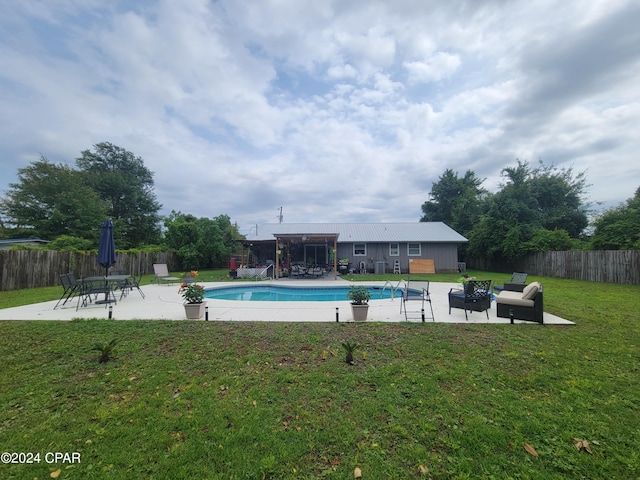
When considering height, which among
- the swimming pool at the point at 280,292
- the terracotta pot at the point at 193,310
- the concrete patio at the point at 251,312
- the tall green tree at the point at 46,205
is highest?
the tall green tree at the point at 46,205

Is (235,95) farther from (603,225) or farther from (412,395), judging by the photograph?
(603,225)

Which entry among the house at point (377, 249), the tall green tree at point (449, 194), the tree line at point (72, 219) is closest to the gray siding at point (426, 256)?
the house at point (377, 249)

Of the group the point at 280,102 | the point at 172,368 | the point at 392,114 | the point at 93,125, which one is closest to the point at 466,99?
the point at 392,114

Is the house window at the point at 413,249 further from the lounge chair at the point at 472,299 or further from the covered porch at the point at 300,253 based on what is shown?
the lounge chair at the point at 472,299

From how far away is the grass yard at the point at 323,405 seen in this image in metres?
1.86

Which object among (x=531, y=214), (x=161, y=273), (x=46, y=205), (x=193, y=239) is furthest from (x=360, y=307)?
(x=46, y=205)

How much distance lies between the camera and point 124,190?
28.3 m

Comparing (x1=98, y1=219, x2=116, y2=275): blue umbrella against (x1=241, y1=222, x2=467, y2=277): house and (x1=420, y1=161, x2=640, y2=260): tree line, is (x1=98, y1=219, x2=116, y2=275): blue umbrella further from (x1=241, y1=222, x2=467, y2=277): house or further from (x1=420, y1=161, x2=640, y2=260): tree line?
(x1=420, y1=161, x2=640, y2=260): tree line

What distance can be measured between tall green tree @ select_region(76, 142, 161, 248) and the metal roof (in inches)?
646

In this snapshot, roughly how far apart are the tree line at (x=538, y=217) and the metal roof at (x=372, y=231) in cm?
245

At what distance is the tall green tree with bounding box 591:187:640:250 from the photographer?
12578 millimetres

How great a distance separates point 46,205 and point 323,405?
27.6m

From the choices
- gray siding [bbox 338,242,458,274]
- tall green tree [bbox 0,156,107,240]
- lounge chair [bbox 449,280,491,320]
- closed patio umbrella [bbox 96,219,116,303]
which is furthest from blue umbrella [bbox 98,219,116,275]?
tall green tree [bbox 0,156,107,240]

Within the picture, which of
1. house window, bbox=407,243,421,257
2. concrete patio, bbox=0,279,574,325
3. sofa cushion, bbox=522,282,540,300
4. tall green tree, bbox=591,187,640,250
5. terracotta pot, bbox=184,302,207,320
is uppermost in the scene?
tall green tree, bbox=591,187,640,250
